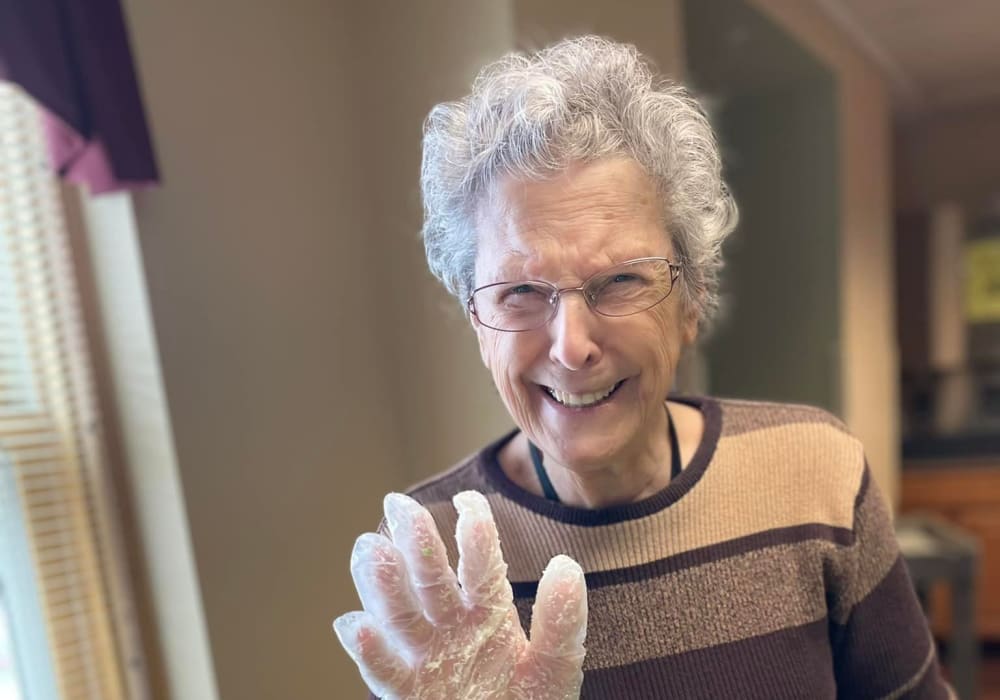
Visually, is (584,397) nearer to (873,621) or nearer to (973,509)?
(873,621)

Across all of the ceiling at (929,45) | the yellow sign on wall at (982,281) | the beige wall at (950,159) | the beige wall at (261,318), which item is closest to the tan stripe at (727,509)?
the beige wall at (261,318)

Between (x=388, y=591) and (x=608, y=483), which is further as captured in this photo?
(x=608, y=483)

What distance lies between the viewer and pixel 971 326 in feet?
9.73

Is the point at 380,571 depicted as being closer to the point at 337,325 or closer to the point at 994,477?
the point at 337,325

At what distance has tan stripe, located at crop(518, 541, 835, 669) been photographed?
696mm

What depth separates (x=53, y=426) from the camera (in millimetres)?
1062

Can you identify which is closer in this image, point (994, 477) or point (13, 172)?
point (13, 172)

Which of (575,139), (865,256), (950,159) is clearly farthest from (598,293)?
(950,159)

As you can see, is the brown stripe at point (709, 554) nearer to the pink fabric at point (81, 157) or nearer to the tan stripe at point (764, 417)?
the tan stripe at point (764, 417)

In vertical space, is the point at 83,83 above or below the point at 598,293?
above

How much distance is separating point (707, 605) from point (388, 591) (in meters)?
0.37

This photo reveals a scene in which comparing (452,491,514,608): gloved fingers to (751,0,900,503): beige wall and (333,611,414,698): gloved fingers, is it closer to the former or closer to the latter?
(333,611,414,698): gloved fingers

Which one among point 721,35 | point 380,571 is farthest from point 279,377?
point 721,35

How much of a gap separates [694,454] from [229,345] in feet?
2.47
